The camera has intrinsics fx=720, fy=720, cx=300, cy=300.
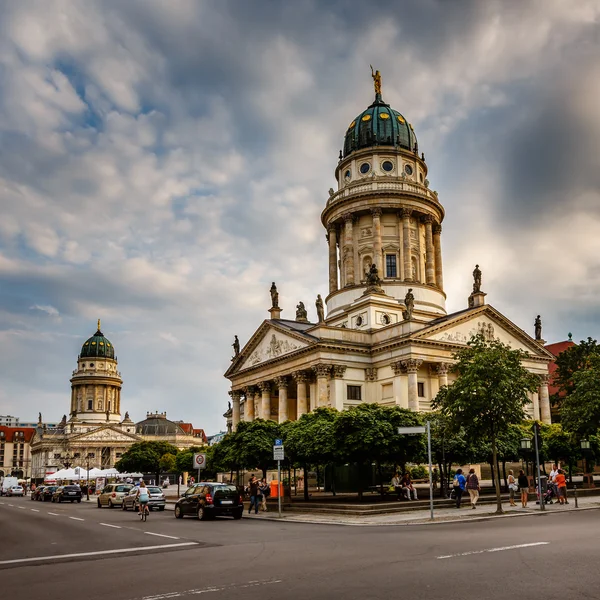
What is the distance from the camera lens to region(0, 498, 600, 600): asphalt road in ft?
37.2

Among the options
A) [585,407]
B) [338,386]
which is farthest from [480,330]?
[585,407]

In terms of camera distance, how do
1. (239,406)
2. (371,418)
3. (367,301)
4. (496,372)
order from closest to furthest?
(496,372)
(371,418)
(367,301)
(239,406)

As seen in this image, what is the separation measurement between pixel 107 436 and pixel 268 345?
102 meters

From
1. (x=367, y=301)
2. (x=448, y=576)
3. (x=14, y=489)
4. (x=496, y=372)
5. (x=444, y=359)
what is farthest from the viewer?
(x=14, y=489)

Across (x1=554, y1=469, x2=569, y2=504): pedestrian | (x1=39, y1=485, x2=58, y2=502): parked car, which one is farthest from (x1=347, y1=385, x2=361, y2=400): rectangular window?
(x1=39, y1=485, x2=58, y2=502): parked car

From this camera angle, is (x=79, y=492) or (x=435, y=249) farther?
(x=435, y=249)

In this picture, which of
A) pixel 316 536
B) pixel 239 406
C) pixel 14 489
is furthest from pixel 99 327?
pixel 316 536

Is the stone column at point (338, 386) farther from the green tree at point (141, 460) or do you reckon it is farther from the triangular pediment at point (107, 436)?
the triangular pediment at point (107, 436)

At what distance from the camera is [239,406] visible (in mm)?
75562

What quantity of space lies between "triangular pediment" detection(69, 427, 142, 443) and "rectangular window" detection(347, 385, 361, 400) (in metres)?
107

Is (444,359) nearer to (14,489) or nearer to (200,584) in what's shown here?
(200,584)

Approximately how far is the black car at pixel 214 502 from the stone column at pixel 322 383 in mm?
26808

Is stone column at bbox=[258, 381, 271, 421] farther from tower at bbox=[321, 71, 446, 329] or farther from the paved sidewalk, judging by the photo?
the paved sidewalk

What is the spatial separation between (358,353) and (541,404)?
60.5 ft
